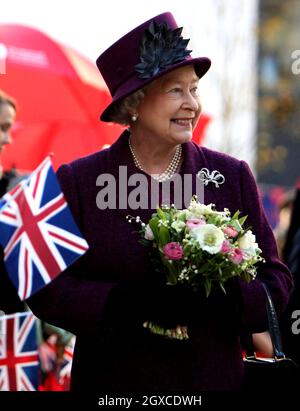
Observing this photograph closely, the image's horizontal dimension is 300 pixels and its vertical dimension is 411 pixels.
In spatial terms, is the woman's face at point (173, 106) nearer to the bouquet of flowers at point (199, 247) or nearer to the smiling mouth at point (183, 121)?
the smiling mouth at point (183, 121)

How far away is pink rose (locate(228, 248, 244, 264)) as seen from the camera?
3.63 metres

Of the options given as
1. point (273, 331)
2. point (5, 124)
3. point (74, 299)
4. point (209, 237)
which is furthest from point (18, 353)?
point (209, 237)

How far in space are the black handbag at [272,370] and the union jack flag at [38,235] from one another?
0.73 m

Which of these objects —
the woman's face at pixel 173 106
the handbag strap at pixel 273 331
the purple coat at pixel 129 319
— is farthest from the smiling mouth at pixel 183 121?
the handbag strap at pixel 273 331

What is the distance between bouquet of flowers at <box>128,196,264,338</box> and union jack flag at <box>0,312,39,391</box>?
1.90 meters

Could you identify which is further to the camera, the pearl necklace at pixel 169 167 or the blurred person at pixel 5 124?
the blurred person at pixel 5 124

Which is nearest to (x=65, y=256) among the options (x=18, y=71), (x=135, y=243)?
(x=135, y=243)

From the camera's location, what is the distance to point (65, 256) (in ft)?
12.8

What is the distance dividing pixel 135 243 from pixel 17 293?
531 mm

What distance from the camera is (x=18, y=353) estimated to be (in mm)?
5500

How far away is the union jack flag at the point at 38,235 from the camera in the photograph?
12.9 ft

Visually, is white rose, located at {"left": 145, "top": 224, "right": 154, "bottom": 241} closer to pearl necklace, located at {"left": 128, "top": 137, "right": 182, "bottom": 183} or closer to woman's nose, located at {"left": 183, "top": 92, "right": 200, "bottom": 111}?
pearl necklace, located at {"left": 128, "top": 137, "right": 182, "bottom": 183}
